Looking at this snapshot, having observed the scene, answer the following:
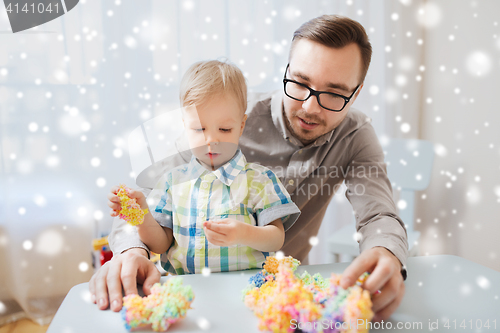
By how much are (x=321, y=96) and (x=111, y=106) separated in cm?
95

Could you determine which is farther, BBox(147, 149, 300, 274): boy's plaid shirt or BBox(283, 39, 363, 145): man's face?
BBox(283, 39, 363, 145): man's face

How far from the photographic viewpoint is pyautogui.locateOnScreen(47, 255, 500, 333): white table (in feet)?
1.63

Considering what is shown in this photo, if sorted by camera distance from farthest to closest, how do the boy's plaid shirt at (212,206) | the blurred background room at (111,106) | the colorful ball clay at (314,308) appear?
the blurred background room at (111,106) → the boy's plaid shirt at (212,206) → the colorful ball clay at (314,308)

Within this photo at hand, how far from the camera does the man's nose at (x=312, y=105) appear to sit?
0.84m

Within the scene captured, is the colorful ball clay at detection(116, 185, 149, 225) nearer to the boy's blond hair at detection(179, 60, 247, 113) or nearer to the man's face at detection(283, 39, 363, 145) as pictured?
the boy's blond hair at detection(179, 60, 247, 113)

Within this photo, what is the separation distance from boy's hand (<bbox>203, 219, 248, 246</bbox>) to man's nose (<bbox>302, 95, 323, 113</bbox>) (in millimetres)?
424

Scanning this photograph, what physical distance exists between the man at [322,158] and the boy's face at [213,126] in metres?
0.17

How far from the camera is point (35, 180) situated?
4.80ft

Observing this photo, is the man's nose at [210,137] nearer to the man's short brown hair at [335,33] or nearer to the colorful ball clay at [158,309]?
the colorful ball clay at [158,309]

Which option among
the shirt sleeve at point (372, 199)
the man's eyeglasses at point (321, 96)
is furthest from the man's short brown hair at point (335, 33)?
the shirt sleeve at point (372, 199)

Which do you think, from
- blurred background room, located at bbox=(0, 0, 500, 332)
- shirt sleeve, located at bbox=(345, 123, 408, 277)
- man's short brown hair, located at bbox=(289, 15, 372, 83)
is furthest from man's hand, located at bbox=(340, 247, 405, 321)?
blurred background room, located at bbox=(0, 0, 500, 332)

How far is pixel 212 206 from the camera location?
2.10 feet

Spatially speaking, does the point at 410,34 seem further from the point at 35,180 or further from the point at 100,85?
the point at 35,180

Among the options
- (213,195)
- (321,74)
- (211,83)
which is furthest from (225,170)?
(321,74)
